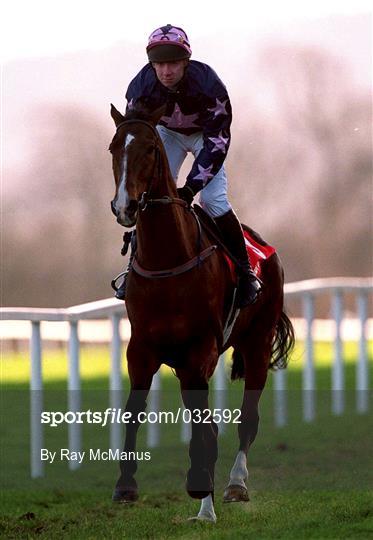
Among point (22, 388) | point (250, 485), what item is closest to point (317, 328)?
point (22, 388)

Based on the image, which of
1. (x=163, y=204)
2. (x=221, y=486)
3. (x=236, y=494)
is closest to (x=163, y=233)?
(x=163, y=204)

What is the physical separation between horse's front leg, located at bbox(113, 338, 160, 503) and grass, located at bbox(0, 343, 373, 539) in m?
0.29

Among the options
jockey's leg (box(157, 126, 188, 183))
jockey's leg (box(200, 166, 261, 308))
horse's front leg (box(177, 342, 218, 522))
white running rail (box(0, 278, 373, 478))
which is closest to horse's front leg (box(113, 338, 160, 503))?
horse's front leg (box(177, 342, 218, 522))

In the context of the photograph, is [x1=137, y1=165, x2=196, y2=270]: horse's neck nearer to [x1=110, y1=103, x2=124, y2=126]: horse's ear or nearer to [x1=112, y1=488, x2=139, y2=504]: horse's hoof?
[x1=110, y1=103, x2=124, y2=126]: horse's ear

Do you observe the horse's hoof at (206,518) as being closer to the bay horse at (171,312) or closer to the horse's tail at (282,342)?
the bay horse at (171,312)

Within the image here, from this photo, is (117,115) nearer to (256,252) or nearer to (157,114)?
(157,114)

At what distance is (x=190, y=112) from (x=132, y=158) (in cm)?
87

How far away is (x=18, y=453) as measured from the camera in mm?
10383

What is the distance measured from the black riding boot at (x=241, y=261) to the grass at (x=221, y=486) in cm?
114

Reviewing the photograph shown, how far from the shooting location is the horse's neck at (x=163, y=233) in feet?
21.3

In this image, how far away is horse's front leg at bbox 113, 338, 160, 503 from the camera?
6.54m

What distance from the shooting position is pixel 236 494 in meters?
7.17

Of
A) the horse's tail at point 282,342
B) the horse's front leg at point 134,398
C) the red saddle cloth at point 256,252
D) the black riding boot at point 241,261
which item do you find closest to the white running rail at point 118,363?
the horse's tail at point 282,342

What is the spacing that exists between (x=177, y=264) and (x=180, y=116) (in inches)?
32.7
